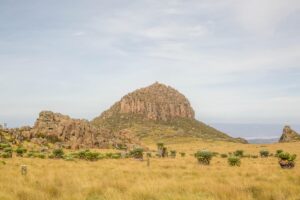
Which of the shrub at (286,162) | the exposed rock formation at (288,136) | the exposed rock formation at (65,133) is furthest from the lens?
the exposed rock formation at (288,136)

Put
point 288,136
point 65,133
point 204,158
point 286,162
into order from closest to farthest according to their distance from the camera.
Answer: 1. point 286,162
2. point 204,158
3. point 65,133
4. point 288,136

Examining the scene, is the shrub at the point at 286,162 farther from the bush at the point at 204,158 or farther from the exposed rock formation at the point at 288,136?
the exposed rock formation at the point at 288,136

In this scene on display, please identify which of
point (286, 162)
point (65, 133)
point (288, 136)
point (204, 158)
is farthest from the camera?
point (288, 136)

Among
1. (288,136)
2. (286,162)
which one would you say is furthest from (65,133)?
(288,136)

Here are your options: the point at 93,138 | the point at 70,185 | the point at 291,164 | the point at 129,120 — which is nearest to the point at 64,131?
the point at 93,138

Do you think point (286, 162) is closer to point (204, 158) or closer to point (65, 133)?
point (204, 158)

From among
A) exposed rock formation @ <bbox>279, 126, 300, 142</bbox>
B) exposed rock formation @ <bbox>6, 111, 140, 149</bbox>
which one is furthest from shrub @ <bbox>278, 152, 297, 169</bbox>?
exposed rock formation @ <bbox>279, 126, 300, 142</bbox>

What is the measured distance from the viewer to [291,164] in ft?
82.8

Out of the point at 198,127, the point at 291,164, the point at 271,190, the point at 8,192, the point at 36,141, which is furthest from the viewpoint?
the point at 198,127

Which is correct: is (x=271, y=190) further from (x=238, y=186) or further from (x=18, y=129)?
(x=18, y=129)

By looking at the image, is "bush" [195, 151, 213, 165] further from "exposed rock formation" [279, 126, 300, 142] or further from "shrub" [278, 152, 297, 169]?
"exposed rock formation" [279, 126, 300, 142]

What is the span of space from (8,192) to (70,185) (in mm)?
2700

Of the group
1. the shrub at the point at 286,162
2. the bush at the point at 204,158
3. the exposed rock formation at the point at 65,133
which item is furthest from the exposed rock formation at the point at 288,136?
the shrub at the point at 286,162

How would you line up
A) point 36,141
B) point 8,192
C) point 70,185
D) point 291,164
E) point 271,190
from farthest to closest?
1. point 36,141
2. point 291,164
3. point 70,185
4. point 271,190
5. point 8,192
